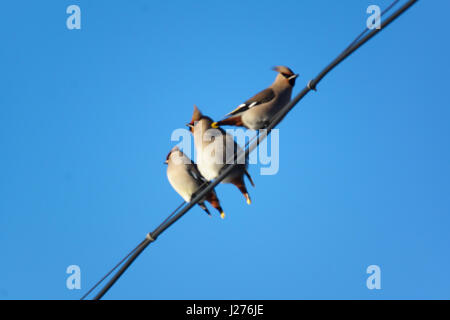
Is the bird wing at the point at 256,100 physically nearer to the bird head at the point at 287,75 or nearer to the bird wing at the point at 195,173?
the bird head at the point at 287,75

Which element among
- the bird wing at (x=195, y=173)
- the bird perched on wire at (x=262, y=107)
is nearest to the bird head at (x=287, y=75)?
the bird perched on wire at (x=262, y=107)

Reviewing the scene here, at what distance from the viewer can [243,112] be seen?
582cm

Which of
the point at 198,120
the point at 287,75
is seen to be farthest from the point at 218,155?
the point at 287,75

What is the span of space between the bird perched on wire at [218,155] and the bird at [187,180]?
0.45 m

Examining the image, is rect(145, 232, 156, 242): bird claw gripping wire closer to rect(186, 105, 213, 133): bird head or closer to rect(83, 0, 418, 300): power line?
rect(83, 0, 418, 300): power line

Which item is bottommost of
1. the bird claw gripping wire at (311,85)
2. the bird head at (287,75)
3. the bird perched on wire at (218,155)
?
the bird claw gripping wire at (311,85)

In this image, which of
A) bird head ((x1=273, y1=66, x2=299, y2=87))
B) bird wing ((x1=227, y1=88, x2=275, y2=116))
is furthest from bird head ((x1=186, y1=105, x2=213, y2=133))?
bird head ((x1=273, y1=66, x2=299, y2=87))

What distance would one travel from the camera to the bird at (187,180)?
20.8 feet

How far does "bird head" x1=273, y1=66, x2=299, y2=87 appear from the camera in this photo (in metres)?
6.05

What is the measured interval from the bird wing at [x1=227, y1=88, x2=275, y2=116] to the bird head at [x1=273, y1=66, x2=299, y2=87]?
9.7 inches
